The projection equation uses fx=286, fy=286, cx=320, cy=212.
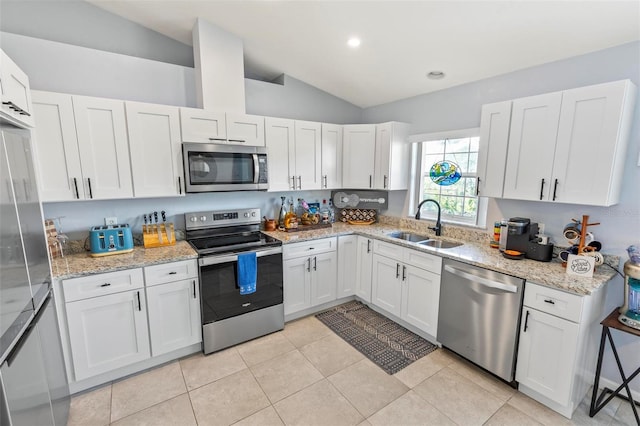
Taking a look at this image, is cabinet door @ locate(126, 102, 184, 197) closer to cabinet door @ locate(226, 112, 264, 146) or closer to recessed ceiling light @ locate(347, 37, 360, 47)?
cabinet door @ locate(226, 112, 264, 146)

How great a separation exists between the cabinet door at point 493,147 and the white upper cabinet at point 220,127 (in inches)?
82.6

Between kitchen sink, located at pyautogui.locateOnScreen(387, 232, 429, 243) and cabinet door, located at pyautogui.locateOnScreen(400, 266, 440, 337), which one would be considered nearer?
cabinet door, located at pyautogui.locateOnScreen(400, 266, 440, 337)

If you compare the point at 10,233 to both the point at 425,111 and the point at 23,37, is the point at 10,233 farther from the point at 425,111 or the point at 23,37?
the point at 425,111

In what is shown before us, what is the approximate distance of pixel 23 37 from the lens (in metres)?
2.20

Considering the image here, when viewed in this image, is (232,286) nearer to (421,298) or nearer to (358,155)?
(421,298)

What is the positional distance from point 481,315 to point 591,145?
4.65 ft

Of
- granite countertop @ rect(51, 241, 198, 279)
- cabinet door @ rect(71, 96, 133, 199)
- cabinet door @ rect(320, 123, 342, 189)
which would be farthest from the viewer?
cabinet door @ rect(320, 123, 342, 189)

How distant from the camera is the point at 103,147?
230 centimetres

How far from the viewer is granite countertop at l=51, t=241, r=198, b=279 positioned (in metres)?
2.02

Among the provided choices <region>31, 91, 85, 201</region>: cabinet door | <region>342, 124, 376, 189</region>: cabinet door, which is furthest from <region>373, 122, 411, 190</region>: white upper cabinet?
<region>31, 91, 85, 201</region>: cabinet door

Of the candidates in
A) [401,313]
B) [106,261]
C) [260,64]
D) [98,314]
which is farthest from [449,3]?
[98,314]

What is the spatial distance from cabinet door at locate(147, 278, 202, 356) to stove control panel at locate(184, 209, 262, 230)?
738mm

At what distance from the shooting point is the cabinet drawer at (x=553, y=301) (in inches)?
70.1

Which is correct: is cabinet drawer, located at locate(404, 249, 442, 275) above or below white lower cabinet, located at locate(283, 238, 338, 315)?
above
